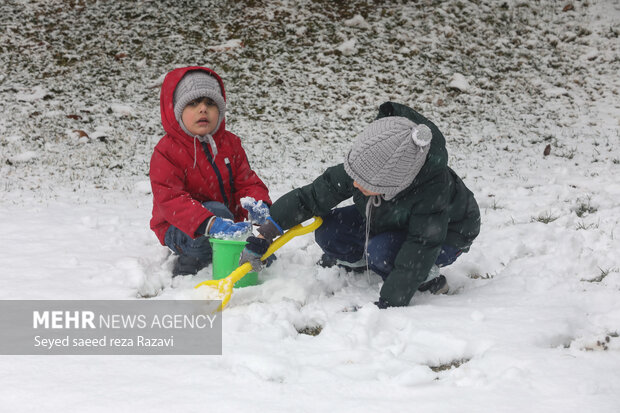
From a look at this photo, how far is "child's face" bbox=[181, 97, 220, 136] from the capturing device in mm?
3115

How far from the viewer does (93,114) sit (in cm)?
734

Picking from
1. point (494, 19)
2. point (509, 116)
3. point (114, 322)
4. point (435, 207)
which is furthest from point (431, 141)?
point (494, 19)

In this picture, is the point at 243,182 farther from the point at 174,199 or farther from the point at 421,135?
the point at 421,135

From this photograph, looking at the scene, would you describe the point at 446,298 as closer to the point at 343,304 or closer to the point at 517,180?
the point at 343,304

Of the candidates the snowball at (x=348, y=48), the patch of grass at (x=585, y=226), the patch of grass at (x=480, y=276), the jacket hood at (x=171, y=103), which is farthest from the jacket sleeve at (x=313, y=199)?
the snowball at (x=348, y=48)

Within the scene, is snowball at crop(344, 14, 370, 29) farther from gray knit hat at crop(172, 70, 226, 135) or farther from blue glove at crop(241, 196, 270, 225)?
blue glove at crop(241, 196, 270, 225)

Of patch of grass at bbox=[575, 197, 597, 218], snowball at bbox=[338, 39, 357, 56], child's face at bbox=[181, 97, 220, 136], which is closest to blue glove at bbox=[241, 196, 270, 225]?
child's face at bbox=[181, 97, 220, 136]

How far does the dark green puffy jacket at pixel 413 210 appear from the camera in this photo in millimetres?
Answer: 2588

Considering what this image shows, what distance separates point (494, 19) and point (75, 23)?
7.43 meters

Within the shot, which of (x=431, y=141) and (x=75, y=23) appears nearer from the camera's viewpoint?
(x=431, y=141)

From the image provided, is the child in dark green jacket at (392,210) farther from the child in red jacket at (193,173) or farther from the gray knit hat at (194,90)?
the gray knit hat at (194,90)

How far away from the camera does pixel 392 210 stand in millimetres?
2760

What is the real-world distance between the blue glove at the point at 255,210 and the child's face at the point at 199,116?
0.48 m

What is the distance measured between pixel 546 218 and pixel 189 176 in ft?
8.23
